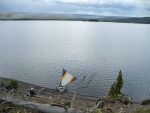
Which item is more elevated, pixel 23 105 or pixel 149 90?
pixel 23 105

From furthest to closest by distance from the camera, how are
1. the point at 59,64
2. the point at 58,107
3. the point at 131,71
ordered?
1. the point at 59,64
2. the point at 131,71
3. the point at 58,107

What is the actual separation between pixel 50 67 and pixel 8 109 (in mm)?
36782

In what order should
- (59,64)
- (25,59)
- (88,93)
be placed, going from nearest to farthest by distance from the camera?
(88,93) < (59,64) < (25,59)

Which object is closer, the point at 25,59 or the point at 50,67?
the point at 50,67

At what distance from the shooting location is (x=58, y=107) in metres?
9.10

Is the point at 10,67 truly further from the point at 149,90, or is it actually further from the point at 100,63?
the point at 149,90

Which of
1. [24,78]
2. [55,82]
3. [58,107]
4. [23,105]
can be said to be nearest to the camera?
[58,107]

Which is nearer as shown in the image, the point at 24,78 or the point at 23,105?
the point at 23,105

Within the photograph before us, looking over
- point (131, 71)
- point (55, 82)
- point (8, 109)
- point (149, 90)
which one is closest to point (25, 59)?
point (55, 82)

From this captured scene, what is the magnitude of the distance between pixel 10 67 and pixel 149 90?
2713 cm

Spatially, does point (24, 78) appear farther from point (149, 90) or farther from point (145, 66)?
point (145, 66)

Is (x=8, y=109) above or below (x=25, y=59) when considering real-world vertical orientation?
above

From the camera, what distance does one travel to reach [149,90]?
117 feet

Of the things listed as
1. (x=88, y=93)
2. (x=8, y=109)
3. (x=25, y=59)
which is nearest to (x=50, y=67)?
(x=25, y=59)
